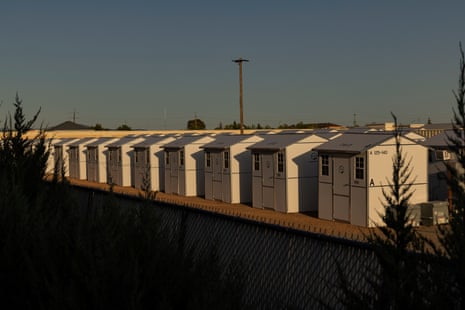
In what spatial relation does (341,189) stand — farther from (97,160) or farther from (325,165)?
(97,160)

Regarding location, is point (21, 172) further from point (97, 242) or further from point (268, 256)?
point (97, 242)

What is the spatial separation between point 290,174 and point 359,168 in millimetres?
4523

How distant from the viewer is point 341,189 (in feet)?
75.4

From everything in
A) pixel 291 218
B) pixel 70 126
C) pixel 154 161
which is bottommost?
pixel 291 218

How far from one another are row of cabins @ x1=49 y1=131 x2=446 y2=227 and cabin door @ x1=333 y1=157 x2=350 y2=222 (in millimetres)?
39

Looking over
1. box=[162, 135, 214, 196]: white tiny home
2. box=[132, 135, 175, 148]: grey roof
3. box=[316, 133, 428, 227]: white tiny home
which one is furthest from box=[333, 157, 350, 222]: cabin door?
box=[132, 135, 175, 148]: grey roof

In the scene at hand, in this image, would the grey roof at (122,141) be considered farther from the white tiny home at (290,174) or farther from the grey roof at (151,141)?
the white tiny home at (290,174)

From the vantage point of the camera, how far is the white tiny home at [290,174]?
2603 cm

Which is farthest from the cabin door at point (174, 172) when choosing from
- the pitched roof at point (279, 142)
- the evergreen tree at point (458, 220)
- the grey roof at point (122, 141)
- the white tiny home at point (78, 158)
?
the evergreen tree at point (458, 220)

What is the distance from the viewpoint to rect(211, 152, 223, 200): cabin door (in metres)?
30.8

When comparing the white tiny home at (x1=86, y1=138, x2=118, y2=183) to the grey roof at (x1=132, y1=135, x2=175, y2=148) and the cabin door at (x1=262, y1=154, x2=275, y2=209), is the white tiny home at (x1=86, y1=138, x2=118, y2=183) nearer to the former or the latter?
the grey roof at (x1=132, y1=135, x2=175, y2=148)

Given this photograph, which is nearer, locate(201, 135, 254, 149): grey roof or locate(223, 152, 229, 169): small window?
locate(223, 152, 229, 169): small window

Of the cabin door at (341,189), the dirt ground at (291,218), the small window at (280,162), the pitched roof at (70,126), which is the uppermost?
the pitched roof at (70,126)

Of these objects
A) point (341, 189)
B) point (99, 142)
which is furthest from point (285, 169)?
point (99, 142)
